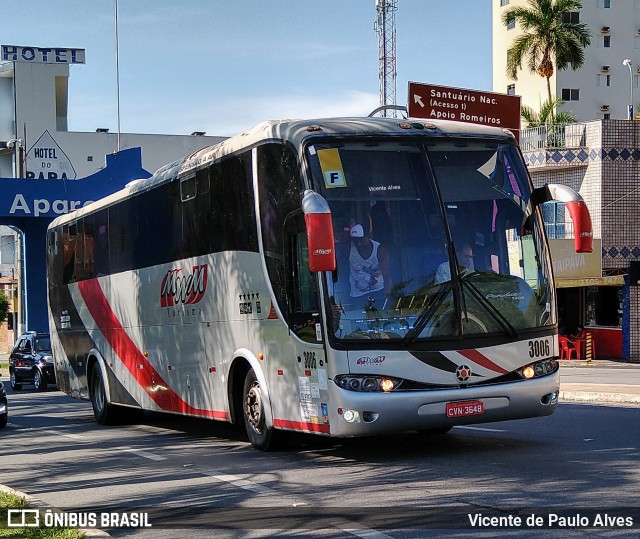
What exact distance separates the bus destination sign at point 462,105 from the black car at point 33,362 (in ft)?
39.8

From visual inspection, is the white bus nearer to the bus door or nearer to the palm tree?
the bus door

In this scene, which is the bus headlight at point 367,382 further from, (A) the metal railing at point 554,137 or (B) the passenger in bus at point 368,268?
(A) the metal railing at point 554,137

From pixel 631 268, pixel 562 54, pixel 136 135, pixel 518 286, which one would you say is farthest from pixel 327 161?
pixel 136 135

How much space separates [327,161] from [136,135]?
72873mm

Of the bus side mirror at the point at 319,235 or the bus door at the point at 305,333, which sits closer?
the bus side mirror at the point at 319,235

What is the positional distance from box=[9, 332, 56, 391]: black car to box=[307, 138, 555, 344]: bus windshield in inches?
839

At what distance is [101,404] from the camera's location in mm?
19438

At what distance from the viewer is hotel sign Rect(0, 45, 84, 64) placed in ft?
280

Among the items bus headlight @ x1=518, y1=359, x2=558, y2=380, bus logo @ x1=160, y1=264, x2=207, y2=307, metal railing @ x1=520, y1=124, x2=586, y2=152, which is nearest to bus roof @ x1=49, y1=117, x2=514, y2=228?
bus logo @ x1=160, y1=264, x2=207, y2=307

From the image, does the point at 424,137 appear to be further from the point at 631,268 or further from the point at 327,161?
the point at 631,268

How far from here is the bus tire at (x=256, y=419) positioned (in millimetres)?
13141

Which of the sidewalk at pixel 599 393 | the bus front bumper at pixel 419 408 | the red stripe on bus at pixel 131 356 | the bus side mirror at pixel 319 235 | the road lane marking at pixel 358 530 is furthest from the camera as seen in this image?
the sidewalk at pixel 599 393

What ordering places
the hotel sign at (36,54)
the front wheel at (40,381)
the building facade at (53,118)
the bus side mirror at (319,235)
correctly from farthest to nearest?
1. the hotel sign at (36,54)
2. the building facade at (53,118)
3. the front wheel at (40,381)
4. the bus side mirror at (319,235)

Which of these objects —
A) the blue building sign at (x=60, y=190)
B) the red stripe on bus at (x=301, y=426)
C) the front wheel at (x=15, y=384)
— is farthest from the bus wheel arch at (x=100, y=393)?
the blue building sign at (x=60, y=190)
